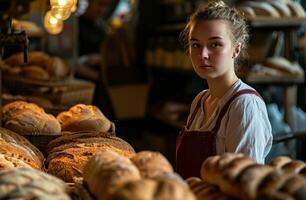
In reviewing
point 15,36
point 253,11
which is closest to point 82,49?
point 253,11

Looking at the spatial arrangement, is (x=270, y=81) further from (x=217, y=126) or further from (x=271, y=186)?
(x=271, y=186)

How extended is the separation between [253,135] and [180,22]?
5187mm

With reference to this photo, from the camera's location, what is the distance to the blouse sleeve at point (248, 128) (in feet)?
6.93

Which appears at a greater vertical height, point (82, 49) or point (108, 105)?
point (82, 49)

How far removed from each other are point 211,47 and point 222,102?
229mm

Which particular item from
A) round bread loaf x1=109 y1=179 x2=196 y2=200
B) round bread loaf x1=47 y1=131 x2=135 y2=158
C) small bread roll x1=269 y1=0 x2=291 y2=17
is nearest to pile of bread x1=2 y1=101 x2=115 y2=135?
round bread loaf x1=47 y1=131 x2=135 y2=158

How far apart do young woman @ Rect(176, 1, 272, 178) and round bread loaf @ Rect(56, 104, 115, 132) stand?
2.13 ft

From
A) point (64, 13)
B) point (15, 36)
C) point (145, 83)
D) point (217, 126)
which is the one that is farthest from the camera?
point (145, 83)

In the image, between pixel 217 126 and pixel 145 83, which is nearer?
pixel 217 126

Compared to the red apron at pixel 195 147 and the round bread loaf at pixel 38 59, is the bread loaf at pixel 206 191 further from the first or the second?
the round bread loaf at pixel 38 59

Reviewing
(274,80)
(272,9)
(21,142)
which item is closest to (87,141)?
(21,142)

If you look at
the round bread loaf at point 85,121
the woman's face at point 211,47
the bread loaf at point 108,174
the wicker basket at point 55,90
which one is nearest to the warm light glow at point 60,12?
the round bread loaf at point 85,121

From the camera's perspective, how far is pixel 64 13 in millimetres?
3189

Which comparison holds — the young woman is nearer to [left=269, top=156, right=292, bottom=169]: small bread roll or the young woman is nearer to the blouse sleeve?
the blouse sleeve
